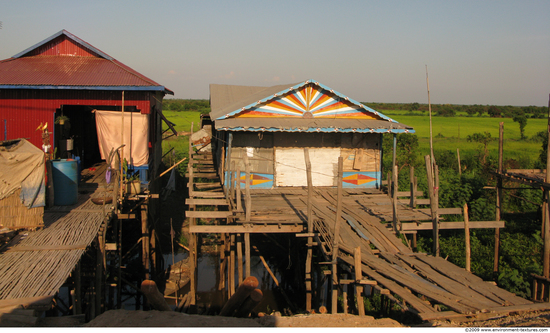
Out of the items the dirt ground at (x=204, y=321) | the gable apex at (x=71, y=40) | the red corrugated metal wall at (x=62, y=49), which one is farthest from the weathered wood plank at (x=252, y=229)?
the red corrugated metal wall at (x=62, y=49)

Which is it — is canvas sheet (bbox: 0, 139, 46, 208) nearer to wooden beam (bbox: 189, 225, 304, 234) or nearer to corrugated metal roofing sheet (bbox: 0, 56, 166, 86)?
wooden beam (bbox: 189, 225, 304, 234)

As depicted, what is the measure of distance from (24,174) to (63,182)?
184cm

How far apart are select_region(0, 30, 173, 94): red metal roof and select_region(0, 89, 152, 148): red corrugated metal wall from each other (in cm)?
39

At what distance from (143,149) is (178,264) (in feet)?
15.4

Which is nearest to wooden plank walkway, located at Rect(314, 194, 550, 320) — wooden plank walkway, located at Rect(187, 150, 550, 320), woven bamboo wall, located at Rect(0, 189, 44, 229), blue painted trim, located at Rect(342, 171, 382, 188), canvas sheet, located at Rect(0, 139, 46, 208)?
wooden plank walkway, located at Rect(187, 150, 550, 320)

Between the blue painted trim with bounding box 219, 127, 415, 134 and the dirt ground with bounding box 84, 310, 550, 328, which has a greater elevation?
the blue painted trim with bounding box 219, 127, 415, 134

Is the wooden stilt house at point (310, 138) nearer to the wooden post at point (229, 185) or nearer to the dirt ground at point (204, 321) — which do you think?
the wooden post at point (229, 185)

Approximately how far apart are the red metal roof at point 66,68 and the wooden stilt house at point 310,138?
3.22 m

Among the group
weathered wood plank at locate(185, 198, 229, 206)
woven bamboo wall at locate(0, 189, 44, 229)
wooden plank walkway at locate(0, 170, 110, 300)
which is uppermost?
woven bamboo wall at locate(0, 189, 44, 229)

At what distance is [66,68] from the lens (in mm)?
13789

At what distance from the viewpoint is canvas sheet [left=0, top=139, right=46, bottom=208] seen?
26.8 ft

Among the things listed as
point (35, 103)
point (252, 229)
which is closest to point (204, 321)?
point (252, 229)

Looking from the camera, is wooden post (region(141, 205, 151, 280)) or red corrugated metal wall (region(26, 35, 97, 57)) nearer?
wooden post (region(141, 205, 151, 280))

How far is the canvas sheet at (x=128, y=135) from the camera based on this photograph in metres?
12.6
